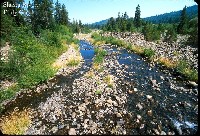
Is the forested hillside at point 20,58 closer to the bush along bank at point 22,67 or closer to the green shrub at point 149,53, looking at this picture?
the bush along bank at point 22,67

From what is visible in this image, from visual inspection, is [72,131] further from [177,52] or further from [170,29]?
[170,29]

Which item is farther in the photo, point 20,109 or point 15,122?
point 20,109

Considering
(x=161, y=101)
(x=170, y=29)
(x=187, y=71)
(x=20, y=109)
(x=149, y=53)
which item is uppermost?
(x=170, y=29)

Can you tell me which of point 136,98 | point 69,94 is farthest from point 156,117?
point 69,94

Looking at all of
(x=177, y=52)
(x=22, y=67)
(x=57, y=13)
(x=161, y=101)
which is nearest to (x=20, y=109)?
(x=22, y=67)

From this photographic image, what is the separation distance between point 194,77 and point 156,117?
7782mm

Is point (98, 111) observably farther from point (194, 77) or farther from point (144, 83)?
point (194, 77)

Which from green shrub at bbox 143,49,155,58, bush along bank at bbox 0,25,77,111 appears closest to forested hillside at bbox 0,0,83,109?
bush along bank at bbox 0,25,77,111

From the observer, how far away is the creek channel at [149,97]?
1248 centimetres

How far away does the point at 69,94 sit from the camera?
59.2 ft

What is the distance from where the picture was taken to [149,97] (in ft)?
53.3

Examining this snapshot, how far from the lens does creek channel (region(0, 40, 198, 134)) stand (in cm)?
1248

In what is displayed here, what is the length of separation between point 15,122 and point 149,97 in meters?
9.86

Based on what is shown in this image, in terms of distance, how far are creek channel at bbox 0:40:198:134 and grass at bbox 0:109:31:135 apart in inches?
21.9
